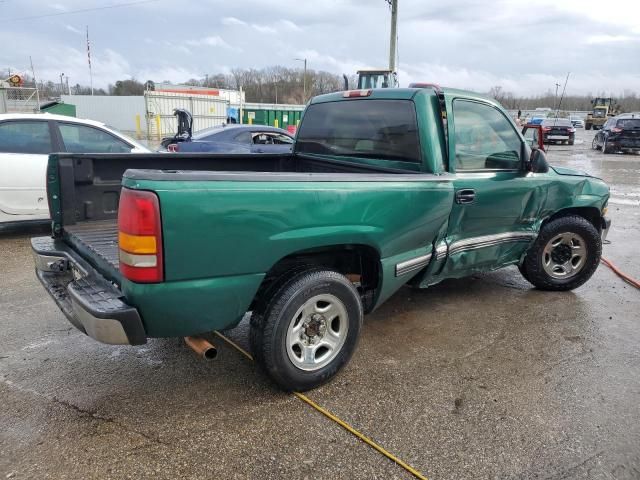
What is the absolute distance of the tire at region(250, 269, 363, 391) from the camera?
2.71m

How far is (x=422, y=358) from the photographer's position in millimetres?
3492

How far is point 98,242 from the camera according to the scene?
3211 millimetres

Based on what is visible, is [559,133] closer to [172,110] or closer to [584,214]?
[172,110]

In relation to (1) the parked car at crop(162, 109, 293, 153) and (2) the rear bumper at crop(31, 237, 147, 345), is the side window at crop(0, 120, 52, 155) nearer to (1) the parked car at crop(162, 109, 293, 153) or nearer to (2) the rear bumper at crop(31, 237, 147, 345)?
(1) the parked car at crop(162, 109, 293, 153)

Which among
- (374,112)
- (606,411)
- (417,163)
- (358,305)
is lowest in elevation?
(606,411)

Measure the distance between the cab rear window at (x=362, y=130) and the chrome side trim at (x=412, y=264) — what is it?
0.71m

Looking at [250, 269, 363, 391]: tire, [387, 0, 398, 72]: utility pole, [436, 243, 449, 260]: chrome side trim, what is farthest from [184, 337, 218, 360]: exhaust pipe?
[387, 0, 398, 72]: utility pole

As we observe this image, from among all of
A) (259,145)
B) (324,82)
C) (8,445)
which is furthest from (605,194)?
(324,82)

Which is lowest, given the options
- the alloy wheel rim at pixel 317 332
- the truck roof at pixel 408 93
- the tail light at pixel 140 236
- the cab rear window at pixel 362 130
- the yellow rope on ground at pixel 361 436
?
the yellow rope on ground at pixel 361 436

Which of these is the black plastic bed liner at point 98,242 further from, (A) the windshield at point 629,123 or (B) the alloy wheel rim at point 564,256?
(A) the windshield at point 629,123

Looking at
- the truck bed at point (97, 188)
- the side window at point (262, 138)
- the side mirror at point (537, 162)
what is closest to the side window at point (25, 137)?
the truck bed at point (97, 188)

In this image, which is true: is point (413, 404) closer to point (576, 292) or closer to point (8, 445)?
point (8, 445)

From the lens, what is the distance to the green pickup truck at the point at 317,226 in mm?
2318

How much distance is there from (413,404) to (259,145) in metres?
7.76
